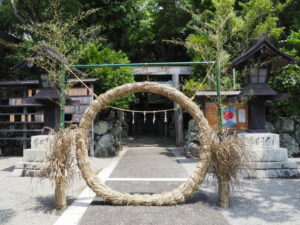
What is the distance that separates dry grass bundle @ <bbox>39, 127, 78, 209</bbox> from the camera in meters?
3.77

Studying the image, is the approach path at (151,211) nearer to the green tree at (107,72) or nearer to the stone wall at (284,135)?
the stone wall at (284,135)

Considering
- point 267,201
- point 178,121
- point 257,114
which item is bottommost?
point 267,201

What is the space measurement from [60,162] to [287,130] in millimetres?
9327

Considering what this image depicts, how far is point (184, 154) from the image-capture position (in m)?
9.98

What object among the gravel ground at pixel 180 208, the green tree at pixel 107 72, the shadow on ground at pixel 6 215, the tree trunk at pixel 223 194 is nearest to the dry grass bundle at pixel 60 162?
the gravel ground at pixel 180 208

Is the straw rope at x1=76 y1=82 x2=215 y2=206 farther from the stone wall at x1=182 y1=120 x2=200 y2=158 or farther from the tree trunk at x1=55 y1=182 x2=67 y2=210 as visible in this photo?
the stone wall at x1=182 y1=120 x2=200 y2=158

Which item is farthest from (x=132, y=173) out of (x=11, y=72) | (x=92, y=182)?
(x=11, y=72)

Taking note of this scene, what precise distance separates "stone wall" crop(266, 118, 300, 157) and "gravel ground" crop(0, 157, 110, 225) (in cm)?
808

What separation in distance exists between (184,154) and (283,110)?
4596 mm

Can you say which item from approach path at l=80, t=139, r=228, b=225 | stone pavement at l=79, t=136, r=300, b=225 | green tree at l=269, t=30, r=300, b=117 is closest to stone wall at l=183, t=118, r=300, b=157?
green tree at l=269, t=30, r=300, b=117

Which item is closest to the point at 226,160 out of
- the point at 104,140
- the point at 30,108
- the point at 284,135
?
the point at 104,140

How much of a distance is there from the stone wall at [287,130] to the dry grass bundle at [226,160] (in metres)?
6.62

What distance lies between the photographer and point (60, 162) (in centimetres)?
378

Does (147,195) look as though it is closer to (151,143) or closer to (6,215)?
(6,215)
